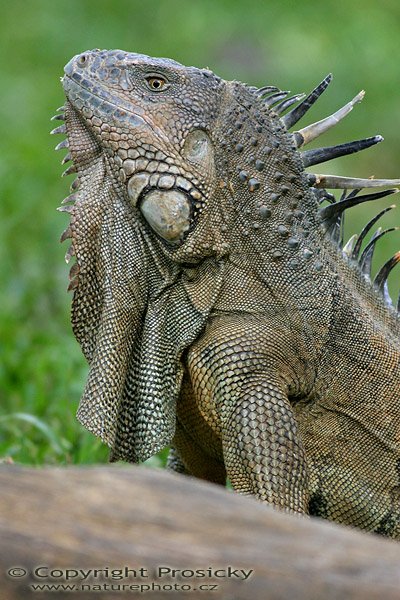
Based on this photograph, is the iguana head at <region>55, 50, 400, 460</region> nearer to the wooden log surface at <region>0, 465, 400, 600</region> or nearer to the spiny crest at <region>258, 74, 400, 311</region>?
the spiny crest at <region>258, 74, 400, 311</region>

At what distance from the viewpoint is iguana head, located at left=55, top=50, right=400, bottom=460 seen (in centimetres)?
448

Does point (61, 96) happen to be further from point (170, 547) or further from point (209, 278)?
point (170, 547)

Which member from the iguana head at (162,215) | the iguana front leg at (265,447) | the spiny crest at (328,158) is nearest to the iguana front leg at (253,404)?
the iguana front leg at (265,447)

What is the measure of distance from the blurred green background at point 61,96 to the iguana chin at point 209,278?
146 cm

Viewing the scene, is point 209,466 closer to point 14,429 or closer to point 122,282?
point 122,282

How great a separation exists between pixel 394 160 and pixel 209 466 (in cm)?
872

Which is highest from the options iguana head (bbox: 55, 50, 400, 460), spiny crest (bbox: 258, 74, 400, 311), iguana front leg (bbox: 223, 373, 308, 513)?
spiny crest (bbox: 258, 74, 400, 311)

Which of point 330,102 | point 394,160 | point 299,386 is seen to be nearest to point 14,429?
point 299,386

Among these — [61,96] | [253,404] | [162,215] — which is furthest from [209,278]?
[61,96]

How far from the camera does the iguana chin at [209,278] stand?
4.46 metres

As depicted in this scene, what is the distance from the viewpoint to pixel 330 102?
14109mm

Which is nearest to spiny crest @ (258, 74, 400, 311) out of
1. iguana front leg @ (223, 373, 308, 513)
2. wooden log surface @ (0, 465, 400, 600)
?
iguana front leg @ (223, 373, 308, 513)

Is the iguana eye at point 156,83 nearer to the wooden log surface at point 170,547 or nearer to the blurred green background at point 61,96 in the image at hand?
the blurred green background at point 61,96

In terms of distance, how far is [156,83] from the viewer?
4.61m
